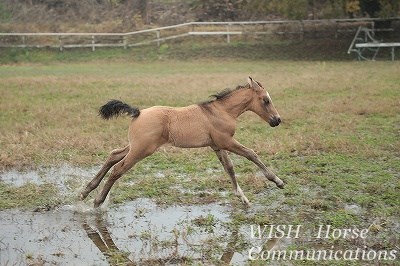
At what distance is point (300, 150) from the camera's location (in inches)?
420

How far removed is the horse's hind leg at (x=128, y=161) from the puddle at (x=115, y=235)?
0.68ft

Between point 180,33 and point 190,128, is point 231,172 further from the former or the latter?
point 180,33

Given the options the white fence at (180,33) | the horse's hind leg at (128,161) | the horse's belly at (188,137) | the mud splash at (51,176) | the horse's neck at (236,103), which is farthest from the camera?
the white fence at (180,33)

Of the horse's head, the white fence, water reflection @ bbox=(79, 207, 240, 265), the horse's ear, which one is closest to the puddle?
water reflection @ bbox=(79, 207, 240, 265)

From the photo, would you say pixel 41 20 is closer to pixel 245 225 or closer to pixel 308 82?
pixel 308 82

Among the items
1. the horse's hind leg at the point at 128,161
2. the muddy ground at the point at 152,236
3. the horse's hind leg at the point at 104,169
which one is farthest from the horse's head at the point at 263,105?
the horse's hind leg at the point at 104,169

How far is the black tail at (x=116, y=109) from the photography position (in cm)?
748

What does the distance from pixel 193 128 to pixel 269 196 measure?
1.48m

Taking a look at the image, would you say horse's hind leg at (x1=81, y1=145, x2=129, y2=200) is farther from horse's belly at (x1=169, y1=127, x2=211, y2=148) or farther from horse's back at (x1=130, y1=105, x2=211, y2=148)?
horse's belly at (x1=169, y1=127, x2=211, y2=148)

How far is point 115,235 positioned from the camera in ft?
21.7

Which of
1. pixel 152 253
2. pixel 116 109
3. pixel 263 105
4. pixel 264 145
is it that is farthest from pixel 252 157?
pixel 264 145

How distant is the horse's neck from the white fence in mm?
24351

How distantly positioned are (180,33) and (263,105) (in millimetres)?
26307

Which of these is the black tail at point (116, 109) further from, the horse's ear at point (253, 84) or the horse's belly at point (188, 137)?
the horse's ear at point (253, 84)
